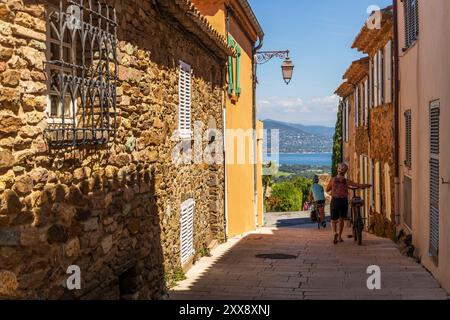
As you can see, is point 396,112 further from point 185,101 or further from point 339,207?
point 185,101

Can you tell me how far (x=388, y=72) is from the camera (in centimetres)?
1440

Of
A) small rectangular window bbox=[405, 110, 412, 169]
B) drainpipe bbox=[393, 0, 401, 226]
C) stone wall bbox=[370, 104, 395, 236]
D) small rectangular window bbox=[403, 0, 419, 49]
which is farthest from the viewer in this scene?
stone wall bbox=[370, 104, 395, 236]

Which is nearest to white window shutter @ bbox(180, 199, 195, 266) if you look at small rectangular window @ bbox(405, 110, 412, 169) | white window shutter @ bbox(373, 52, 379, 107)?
small rectangular window @ bbox(405, 110, 412, 169)

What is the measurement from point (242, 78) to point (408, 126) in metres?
6.58

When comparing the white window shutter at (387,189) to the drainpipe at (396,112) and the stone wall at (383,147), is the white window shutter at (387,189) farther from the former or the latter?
the drainpipe at (396,112)

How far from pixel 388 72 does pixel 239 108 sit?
4.21 metres

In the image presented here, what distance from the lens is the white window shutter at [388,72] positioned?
1404 centimetres

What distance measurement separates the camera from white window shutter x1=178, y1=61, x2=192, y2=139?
9.54 meters

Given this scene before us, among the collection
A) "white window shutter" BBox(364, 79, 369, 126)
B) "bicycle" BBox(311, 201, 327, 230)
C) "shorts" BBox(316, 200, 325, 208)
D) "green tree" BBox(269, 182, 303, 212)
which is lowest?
"green tree" BBox(269, 182, 303, 212)

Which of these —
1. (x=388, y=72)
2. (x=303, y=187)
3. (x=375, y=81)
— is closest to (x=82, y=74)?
(x=388, y=72)

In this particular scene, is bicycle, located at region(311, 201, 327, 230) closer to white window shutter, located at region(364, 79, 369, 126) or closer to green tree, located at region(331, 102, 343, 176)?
white window shutter, located at region(364, 79, 369, 126)

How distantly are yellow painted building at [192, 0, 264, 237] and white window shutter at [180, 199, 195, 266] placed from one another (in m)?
3.71

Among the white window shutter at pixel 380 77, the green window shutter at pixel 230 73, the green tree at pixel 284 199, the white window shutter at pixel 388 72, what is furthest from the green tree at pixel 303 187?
the green window shutter at pixel 230 73

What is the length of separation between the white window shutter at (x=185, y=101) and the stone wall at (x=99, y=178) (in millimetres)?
250
